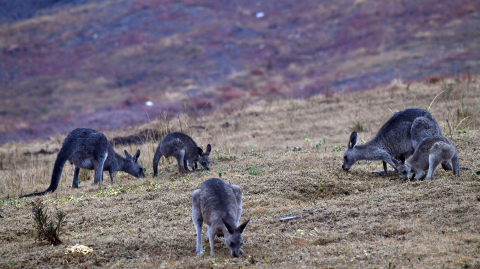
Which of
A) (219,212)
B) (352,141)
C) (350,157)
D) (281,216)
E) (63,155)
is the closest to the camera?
(219,212)

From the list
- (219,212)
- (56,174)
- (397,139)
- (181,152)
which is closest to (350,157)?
(397,139)

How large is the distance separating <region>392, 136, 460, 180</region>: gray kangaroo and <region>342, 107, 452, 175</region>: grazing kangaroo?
0.71 metres

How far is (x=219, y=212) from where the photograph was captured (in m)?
6.46

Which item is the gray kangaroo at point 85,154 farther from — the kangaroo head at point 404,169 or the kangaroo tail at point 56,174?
the kangaroo head at point 404,169

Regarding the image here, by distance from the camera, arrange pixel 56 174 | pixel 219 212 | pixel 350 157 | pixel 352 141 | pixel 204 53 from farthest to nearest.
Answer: pixel 204 53 → pixel 56 174 → pixel 352 141 → pixel 350 157 → pixel 219 212

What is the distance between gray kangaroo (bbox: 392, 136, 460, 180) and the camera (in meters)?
8.61

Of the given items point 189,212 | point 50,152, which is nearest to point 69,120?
point 50,152

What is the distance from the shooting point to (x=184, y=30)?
147ft

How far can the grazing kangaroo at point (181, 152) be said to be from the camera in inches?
457

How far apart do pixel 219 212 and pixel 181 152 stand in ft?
17.4

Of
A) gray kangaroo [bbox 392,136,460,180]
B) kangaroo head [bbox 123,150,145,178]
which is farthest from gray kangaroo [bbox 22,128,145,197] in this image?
gray kangaroo [bbox 392,136,460,180]

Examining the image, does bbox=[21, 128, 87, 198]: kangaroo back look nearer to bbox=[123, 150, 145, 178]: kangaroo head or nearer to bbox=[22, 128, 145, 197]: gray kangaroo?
bbox=[22, 128, 145, 197]: gray kangaroo

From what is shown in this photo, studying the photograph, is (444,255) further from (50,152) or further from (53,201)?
(50,152)

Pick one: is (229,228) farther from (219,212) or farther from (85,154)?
(85,154)
